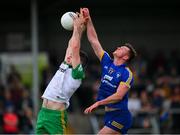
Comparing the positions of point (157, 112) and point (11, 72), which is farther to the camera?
point (11, 72)

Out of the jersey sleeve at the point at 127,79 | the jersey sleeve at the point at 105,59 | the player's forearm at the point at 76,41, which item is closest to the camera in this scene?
the player's forearm at the point at 76,41

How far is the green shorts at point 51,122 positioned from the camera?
953 cm

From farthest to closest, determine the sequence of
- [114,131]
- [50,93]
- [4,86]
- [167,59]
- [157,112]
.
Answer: [167,59] < [4,86] < [157,112] < [114,131] < [50,93]

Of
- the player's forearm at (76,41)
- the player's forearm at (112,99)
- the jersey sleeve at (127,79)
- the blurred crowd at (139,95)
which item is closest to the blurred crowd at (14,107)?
the blurred crowd at (139,95)

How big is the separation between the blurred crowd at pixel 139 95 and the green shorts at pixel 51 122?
763 centimetres

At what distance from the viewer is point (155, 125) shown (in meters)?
18.2

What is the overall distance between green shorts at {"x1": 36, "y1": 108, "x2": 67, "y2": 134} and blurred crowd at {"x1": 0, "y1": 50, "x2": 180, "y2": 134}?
7.63m

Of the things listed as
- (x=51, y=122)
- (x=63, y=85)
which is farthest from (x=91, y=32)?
→ (x=51, y=122)

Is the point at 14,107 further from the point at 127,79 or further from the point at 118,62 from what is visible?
the point at 127,79

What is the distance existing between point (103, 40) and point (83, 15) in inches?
613

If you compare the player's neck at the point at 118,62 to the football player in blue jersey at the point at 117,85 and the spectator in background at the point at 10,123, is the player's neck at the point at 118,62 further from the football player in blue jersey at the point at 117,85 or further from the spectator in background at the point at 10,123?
the spectator in background at the point at 10,123

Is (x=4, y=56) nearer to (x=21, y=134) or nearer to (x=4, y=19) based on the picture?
(x=4, y=19)

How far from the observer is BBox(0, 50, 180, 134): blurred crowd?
17.8m

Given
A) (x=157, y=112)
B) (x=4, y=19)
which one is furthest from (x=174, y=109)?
(x=4, y=19)
